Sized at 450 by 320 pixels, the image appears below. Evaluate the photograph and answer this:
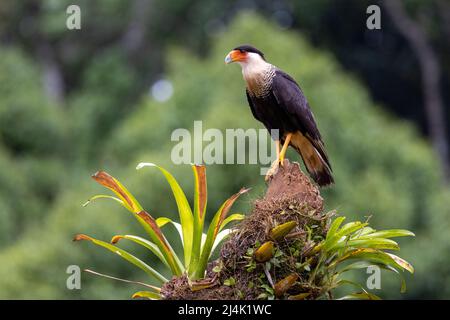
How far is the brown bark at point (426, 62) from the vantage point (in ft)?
107

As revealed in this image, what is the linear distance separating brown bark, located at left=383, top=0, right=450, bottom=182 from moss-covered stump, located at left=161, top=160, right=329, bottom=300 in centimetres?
2650

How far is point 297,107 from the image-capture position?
8047mm

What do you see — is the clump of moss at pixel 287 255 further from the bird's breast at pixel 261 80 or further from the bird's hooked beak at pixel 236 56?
the bird's hooked beak at pixel 236 56

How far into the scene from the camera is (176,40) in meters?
36.9

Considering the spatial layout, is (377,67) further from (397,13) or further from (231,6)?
(231,6)

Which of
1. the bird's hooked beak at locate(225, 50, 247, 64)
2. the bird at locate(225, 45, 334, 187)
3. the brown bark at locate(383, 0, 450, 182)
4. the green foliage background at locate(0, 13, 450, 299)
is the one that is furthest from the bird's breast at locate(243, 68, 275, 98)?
the brown bark at locate(383, 0, 450, 182)

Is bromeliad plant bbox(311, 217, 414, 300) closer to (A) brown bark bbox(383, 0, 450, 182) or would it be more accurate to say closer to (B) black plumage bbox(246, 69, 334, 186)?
(B) black plumage bbox(246, 69, 334, 186)

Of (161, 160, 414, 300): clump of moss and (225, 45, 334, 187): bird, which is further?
(225, 45, 334, 187): bird

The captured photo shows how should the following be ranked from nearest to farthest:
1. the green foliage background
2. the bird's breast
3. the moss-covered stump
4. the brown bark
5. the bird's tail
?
the moss-covered stump → the bird's tail → the bird's breast → the green foliage background → the brown bark

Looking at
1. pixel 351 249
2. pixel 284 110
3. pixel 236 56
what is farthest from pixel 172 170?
pixel 351 249

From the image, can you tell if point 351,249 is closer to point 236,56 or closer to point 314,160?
point 314,160

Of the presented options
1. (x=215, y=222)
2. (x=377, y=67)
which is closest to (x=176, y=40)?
(x=377, y=67)

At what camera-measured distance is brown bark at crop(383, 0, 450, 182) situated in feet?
107
